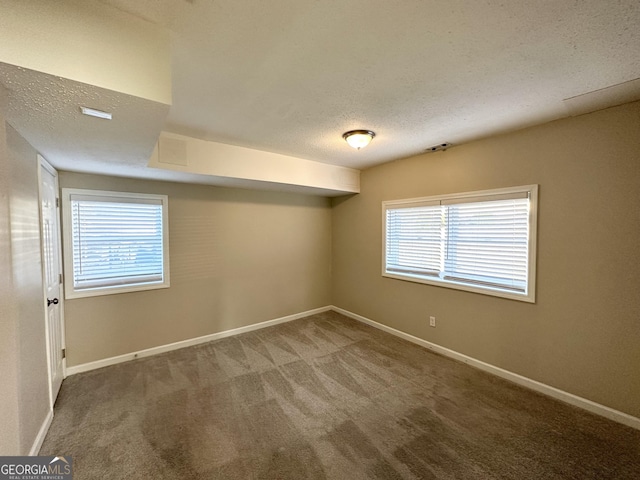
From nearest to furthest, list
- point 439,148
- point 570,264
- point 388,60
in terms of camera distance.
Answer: point 388,60 → point 570,264 → point 439,148

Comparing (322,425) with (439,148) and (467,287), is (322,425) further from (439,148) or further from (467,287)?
(439,148)

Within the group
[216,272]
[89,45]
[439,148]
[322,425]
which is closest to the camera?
[89,45]

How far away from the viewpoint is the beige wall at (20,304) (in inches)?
54.1

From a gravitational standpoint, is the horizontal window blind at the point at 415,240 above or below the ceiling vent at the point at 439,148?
below

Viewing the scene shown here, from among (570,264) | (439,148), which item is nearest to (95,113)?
(439,148)

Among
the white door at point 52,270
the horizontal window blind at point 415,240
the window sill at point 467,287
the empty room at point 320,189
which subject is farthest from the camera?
the horizontal window blind at point 415,240

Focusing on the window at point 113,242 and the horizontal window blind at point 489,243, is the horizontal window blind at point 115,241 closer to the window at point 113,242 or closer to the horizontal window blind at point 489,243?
the window at point 113,242

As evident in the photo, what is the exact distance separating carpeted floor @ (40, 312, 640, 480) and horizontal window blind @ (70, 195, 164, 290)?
104cm

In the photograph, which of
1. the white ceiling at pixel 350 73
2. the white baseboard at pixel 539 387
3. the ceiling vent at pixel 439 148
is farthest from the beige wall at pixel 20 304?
the white baseboard at pixel 539 387

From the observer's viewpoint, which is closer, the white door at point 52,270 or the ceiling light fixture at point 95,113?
the ceiling light fixture at point 95,113

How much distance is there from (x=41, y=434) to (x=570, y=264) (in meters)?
4.48

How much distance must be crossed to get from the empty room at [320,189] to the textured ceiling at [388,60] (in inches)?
0.6

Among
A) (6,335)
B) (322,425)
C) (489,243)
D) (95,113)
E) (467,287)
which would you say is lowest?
(322,425)

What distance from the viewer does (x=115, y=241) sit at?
303 centimetres
